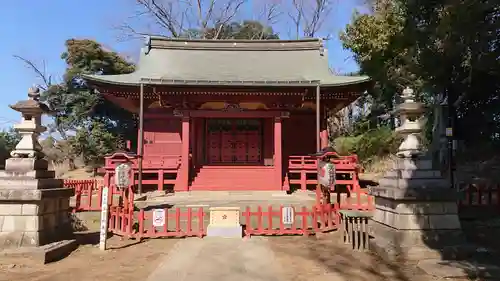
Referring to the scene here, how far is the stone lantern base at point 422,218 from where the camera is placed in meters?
6.97

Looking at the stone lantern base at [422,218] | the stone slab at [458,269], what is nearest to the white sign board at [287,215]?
the stone lantern base at [422,218]

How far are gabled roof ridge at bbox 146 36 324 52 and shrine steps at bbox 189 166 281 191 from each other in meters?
8.34

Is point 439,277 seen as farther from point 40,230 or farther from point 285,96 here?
point 285,96

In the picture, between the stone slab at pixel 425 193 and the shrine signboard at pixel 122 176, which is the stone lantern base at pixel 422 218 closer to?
the stone slab at pixel 425 193

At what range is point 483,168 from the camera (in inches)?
627

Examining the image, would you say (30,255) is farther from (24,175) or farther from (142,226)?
(142,226)

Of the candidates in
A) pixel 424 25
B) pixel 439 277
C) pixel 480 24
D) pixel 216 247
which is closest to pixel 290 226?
pixel 216 247

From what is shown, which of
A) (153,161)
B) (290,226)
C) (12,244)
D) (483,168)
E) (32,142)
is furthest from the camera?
(153,161)

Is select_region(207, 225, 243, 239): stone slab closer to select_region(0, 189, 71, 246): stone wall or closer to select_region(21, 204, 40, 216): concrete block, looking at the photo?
select_region(0, 189, 71, 246): stone wall

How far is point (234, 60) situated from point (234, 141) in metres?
5.09

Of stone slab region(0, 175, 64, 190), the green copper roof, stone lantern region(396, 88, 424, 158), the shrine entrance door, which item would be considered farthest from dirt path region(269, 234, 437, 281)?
the shrine entrance door

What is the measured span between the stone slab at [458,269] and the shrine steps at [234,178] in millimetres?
10804

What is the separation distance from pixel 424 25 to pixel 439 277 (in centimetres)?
1150

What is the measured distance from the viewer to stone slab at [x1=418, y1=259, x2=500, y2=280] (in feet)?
19.5
